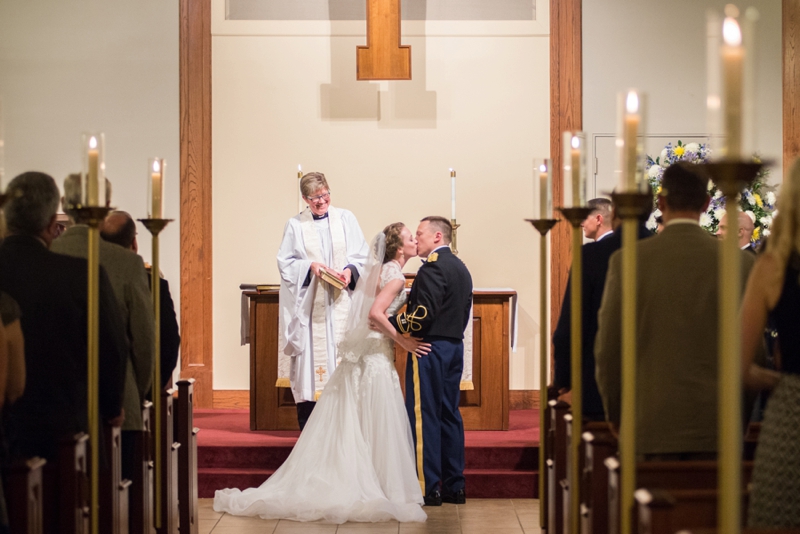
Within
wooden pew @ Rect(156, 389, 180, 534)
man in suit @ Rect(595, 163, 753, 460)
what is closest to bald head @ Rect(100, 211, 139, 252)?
wooden pew @ Rect(156, 389, 180, 534)

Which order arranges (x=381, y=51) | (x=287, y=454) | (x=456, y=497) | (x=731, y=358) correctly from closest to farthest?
(x=731, y=358)
(x=456, y=497)
(x=287, y=454)
(x=381, y=51)

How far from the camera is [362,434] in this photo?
18.1 ft

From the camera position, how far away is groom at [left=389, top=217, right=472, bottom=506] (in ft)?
17.9

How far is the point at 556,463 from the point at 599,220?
216 cm

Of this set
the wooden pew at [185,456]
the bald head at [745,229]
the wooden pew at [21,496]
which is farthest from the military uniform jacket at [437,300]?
the wooden pew at [21,496]

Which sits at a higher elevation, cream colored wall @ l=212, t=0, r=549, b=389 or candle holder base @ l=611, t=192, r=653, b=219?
cream colored wall @ l=212, t=0, r=549, b=389

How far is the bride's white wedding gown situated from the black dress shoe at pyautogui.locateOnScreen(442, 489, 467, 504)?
334 mm

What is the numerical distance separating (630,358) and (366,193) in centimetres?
626

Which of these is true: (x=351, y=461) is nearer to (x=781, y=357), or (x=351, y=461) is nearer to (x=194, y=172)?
(x=781, y=357)

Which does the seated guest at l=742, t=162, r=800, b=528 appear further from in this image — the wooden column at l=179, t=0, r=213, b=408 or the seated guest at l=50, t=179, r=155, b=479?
the wooden column at l=179, t=0, r=213, b=408

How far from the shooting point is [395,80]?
8234 mm

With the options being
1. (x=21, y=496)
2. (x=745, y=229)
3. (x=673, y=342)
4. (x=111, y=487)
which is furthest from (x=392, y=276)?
(x=21, y=496)

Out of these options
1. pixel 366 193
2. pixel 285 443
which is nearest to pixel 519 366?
pixel 366 193

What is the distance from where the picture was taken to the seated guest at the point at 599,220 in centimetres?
542
